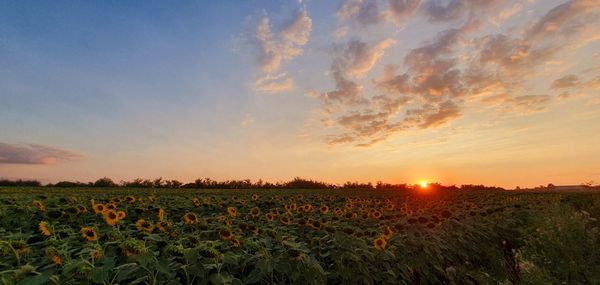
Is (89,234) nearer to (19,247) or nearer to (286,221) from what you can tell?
(19,247)

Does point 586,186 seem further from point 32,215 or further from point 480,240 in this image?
point 32,215

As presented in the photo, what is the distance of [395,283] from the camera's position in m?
5.40

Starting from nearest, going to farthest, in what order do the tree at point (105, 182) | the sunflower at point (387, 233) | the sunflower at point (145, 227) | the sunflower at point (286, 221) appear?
the sunflower at point (145, 227), the sunflower at point (387, 233), the sunflower at point (286, 221), the tree at point (105, 182)

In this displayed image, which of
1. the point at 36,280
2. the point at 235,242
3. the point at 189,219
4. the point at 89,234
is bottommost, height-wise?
the point at 36,280

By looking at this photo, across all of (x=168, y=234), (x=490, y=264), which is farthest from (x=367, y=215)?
(x=168, y=234)

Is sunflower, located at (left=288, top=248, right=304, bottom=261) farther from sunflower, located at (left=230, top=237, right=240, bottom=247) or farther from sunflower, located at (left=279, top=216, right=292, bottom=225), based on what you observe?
sunflower, located at (left=279, top=216, right=292, bottom=225)

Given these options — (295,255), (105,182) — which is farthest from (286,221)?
(105,182)

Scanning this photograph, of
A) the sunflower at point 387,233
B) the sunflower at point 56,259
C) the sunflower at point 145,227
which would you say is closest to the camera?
the sunflower at point 56,259

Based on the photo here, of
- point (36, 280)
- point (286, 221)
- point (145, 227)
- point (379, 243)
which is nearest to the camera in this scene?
point (36, 280)

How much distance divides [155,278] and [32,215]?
5.11 metres

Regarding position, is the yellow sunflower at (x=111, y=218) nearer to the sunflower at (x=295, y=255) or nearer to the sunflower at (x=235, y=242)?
the sunflower at (x=235, y=242)

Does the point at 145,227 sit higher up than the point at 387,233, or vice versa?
the point at 145,227

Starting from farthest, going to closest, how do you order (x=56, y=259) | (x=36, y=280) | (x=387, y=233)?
1. (x=387, y=233)
2. (x=56, y=259)
3. (x=36, y=280)

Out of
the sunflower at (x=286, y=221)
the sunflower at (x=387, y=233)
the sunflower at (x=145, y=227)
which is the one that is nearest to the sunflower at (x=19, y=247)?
the sunflower at (x=145, y=227)
